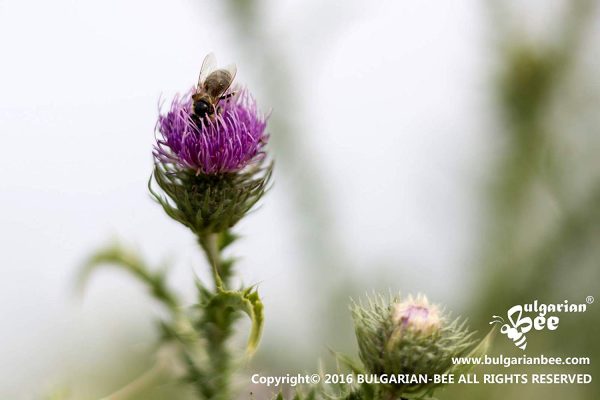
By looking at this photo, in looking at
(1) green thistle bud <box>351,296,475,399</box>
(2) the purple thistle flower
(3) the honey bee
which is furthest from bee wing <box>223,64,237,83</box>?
(1) green thistle bud <box>351,296,475,399</box>

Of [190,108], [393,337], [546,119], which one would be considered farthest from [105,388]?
[546,119]

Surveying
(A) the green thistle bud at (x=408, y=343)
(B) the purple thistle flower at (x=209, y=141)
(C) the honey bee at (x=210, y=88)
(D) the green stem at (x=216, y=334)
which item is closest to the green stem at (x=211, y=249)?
(D) the green stem at (x=216, y=334)

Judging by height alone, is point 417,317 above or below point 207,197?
below

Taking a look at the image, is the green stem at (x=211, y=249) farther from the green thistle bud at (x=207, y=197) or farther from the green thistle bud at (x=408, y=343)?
the green thistle bud at (x=408, y=343)

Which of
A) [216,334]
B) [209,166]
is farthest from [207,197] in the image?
[216,334]

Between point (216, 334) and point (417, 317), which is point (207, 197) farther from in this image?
point (417, 317)
